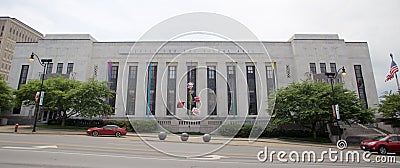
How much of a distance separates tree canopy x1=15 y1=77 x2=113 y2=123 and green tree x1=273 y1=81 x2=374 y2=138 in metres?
22.3

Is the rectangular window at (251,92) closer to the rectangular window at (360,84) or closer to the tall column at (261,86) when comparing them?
the tall column at (261,86)

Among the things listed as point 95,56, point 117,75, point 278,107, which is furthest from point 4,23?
point 278,107

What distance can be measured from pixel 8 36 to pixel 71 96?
6904 centimetres

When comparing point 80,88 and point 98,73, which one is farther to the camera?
point 98,73

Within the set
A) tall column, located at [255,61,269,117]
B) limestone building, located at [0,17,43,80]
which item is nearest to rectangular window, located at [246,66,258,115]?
tall column, located at [255,61,269,117]

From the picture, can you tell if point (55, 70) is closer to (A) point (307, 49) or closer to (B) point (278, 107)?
(B) point (278, 107)

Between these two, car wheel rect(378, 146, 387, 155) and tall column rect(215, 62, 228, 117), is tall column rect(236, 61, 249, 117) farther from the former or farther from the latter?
car wheel rect(378, 146, 387, 155)

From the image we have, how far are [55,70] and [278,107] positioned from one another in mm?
37799

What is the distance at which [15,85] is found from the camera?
131 ft

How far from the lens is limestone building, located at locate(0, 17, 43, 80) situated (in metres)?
73.0

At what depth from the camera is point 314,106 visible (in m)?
23.9

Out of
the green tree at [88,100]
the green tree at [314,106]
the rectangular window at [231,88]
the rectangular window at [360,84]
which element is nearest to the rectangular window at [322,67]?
the rectangular window at [360,84]

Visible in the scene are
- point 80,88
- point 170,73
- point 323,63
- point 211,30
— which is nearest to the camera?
point 211,30

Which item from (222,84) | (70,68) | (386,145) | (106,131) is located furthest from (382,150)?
(70,68)
